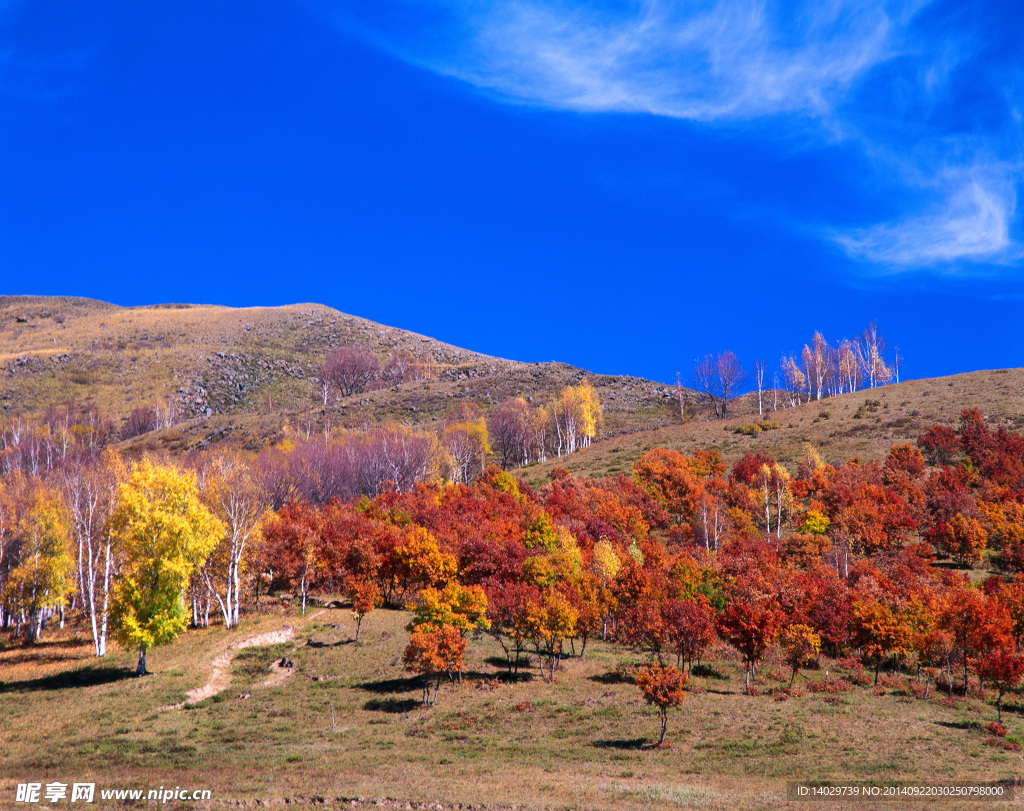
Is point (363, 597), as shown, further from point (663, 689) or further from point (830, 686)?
point (830, 686)

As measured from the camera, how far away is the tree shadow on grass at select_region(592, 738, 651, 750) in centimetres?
3528

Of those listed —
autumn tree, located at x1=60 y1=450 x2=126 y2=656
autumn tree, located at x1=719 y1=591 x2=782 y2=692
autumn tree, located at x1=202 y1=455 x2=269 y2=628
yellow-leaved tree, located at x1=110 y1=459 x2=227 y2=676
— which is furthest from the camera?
autumn tree, located at x1=202 y1=455 x2=269 y2=628

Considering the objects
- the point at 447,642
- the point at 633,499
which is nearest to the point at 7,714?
the point at 447,642

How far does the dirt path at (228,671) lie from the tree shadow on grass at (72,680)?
5877 mm

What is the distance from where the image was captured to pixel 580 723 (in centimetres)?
3941

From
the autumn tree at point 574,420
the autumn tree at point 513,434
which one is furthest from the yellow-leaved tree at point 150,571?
the autumn tree at point 574,420

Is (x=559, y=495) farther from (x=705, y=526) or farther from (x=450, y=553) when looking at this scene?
(x=450, y=553)

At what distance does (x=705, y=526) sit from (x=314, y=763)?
61.0 metres

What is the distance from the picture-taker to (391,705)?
142 feet

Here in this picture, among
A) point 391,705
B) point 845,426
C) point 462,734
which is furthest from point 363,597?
point 845,426

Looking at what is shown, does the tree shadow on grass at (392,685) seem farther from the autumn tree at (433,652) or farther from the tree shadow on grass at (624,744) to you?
the tree shadow on grass at (624,744)

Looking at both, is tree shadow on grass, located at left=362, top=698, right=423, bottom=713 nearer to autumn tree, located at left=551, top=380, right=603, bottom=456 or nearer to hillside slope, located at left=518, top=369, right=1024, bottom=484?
hillside slope, located at left=518, top=369, right=1024, bottom=484

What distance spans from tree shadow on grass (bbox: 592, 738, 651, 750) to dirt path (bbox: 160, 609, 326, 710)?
24348 mm

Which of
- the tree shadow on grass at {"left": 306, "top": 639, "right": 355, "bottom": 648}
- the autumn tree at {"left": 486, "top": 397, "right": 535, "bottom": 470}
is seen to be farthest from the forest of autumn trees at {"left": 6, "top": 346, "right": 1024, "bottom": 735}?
the autumn tree at {"left": 486, "top": 397, "right": 535, "bottom": 470}
